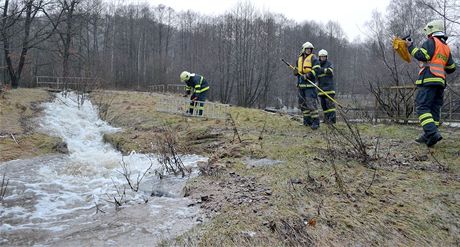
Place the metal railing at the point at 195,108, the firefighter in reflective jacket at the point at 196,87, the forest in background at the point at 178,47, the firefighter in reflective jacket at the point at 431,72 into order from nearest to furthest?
the firefighter in reflective jacket at the point at 431,72 → the metal railing at the point at 195,108 → the firefighter in reflective jacket at the point at 196,87 → the forest in background at the point at 178,47

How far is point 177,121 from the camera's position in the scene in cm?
1165

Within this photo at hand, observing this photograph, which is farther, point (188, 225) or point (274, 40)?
point (274, 40)

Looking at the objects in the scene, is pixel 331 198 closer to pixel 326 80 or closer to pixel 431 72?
pixel 431 72

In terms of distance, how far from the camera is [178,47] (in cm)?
5350

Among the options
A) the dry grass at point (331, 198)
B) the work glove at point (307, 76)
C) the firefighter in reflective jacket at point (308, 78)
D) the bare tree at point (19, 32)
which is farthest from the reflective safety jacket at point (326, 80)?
the bare tree at point (19, 32)

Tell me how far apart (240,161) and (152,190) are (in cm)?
156

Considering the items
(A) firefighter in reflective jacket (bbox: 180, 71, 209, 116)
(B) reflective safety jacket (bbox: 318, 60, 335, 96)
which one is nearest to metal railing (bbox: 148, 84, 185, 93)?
(A) firefighter in reflective jacket (bbox: 180, 71, 209, 116)

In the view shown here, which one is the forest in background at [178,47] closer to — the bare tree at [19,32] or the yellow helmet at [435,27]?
the bare tree at [19,32]

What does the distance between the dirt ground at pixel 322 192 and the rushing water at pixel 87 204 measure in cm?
43

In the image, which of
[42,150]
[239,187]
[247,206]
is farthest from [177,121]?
[247,206]

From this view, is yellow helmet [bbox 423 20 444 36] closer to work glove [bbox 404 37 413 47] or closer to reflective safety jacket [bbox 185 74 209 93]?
work glove [bbox 404 37 413 47]

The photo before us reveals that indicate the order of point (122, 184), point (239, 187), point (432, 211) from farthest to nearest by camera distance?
1. point (122, 184)
2. point (239, 187)
3. point (432, 211)

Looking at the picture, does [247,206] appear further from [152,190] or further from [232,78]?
[232,78]

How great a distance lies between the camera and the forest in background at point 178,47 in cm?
2952
